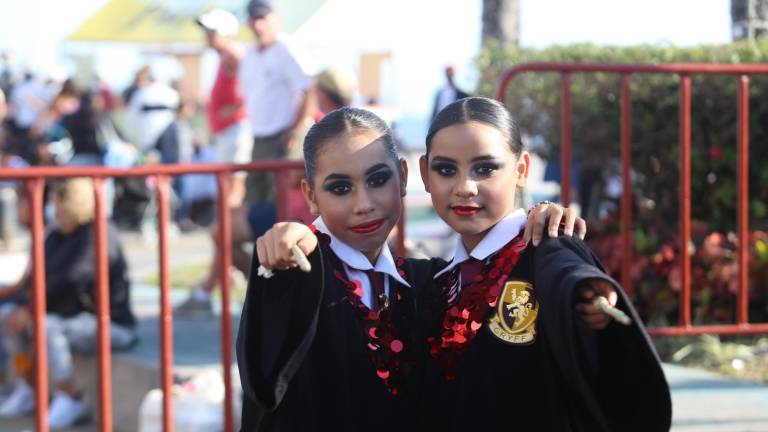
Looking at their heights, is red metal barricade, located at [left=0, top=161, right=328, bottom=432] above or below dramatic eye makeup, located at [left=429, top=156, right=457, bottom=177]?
below

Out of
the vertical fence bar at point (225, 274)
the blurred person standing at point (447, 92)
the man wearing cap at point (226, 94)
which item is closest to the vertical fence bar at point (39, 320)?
the vertical fence bar at point (225, 274)

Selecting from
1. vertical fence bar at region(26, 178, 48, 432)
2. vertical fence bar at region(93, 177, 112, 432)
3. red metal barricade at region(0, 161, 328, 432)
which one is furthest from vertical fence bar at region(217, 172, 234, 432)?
vertical fence bar at region(26, 178, 48, 432)

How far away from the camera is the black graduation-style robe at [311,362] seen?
2.25 m

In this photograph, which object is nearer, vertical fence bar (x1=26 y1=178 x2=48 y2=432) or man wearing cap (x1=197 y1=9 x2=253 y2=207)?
vertical fence bar (x1=26 y1=178 x2=48 y2=432)

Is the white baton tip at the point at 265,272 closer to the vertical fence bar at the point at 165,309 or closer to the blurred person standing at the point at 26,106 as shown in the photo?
the vertical fence bar at the point at 165,309

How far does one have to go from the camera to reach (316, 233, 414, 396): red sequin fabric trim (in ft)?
7.59

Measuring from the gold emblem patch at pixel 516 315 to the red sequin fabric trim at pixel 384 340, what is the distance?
0.19 m

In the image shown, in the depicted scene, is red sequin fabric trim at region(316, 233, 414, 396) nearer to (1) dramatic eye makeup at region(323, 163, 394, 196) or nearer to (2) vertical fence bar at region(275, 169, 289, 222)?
(1) dramatic eye makeup at region(323, 163, 394, 196)

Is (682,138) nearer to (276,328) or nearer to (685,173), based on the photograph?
(685,173)

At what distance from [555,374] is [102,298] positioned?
2620 mm

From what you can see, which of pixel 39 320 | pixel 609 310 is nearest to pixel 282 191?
pixel 39 320

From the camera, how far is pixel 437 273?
2500 mm

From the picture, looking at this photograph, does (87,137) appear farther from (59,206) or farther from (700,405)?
(700,405)

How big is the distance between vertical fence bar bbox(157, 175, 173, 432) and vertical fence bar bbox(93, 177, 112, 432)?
208 mm
